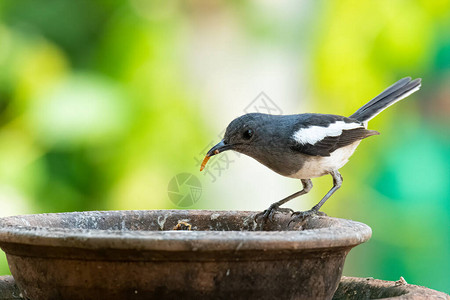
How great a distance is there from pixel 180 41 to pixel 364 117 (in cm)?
174

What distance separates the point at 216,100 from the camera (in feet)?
16.2

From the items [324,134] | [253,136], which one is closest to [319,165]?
[324,134]

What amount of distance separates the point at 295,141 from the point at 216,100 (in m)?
1.76

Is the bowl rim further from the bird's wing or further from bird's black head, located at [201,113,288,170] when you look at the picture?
the bird's wing

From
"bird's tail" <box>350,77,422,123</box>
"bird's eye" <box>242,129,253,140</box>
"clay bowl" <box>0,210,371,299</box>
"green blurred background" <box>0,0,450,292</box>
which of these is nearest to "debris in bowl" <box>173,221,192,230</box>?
"bird's eye" <box>242,129,253,140</box>

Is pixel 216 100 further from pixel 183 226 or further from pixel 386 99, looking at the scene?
pixel 183 226

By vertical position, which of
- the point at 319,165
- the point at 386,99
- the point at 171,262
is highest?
the point at 386,99

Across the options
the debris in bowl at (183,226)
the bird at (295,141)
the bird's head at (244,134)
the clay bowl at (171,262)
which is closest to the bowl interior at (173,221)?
the debris in bowl at (183,226)

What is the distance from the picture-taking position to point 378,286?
2588 mm

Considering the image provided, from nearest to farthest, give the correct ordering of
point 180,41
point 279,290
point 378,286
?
point 279,290, point 378,286, point 180,41

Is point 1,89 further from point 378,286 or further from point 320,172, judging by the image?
point 378,286

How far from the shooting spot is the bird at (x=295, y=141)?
3.13 meters

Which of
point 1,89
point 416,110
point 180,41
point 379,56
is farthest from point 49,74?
point 416,110

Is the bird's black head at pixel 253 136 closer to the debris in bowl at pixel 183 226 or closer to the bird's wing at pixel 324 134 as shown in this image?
the bird's wing at pixel 324 134
